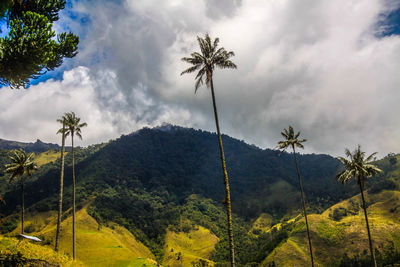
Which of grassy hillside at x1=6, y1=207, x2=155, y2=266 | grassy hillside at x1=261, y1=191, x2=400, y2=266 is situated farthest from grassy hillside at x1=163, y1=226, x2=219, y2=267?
grassy hillside at x1=261, y1=191, x2=400, y2=266

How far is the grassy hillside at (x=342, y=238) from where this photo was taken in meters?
113

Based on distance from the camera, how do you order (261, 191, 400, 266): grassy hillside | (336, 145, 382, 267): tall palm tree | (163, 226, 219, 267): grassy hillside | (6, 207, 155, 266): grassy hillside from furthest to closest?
(163, 226, 219, 267): grassy hillside
(261, 191, 400, 266): grassy hillside
(6, 207, 155, 266): grassy hillside
(336, 145, 382, 267): tall palm tree

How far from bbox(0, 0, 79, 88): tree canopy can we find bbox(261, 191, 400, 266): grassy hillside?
424 feet

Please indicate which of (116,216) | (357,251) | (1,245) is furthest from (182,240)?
(1,245)

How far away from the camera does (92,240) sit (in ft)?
361

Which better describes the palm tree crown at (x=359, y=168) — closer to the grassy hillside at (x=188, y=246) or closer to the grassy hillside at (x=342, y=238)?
the grassy hillside at (x=342, y=238)

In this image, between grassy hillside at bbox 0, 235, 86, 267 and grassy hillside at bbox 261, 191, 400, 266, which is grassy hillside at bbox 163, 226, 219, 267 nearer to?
grassy hillside at bbox 261, 191, 400, 266

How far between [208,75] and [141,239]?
16434 cm

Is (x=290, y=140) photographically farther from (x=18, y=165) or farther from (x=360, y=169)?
(x=18, y=165)

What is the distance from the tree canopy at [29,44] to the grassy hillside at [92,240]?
5753cm

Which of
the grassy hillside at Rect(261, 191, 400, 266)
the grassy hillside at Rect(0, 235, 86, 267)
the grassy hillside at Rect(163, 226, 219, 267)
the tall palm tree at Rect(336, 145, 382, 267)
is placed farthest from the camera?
the grassy hillside at Rect(163, 226, 219, 267)

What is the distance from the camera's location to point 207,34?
22203 mm

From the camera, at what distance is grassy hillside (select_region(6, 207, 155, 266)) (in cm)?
8794

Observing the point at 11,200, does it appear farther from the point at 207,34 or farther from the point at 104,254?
the point at 207,34
